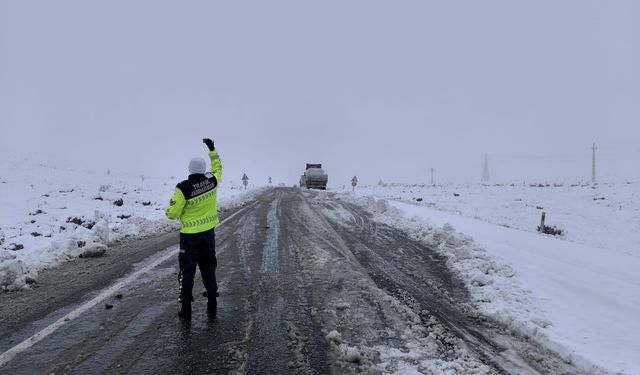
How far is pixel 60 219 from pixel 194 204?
11.3 m

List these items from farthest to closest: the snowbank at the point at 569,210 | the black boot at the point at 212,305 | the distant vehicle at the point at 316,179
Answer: the distant vehicle at the point at 316,179, the snowbank at the point at 569,210, the black boot at the point at 212,305

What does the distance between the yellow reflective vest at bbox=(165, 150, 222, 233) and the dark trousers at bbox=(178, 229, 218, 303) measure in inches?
4.7

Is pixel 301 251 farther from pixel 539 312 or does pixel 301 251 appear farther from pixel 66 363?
pixel 66 363

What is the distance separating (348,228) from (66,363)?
31.8 feet

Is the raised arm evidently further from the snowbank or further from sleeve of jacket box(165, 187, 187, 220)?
the snowbank

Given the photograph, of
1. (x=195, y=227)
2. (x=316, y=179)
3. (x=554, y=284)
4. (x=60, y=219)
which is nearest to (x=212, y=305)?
(x=195, y=227)

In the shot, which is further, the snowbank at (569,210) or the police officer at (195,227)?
the snowbank at (569,210)

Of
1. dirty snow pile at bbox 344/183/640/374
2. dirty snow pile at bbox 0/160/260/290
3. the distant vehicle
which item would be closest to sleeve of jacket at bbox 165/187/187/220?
dirty snow pile at bbox 0/160/260/290

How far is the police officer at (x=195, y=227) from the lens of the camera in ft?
18.3

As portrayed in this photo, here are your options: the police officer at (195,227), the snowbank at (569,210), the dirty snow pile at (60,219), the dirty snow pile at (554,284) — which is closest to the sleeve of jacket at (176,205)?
the police officer at (195,227)

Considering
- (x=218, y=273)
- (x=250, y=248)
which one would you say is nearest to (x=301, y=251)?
(x=250, y=248)

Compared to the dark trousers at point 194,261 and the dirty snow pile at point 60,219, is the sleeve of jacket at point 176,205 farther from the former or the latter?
the dirty snow pile at point 60,219

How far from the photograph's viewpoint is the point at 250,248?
10.0 metres

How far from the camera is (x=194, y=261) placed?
5785 mm
